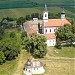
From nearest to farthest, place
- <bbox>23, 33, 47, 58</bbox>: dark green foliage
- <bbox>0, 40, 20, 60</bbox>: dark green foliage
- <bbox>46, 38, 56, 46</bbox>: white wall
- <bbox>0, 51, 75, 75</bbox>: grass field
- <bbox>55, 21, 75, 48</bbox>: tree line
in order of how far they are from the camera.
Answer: <bbox>0, 51, 75, 75</bbox>: grass field → <bbox>0, 40, 20, 60</bbox>: dark green foliage → <bbox>23, 33, 47, 58</bbox>: dark green foliage → <bbox>55, 21, 75, 48</bbox>: tree line → <bbox>46, 38, 56, 46</bbox>: white wall

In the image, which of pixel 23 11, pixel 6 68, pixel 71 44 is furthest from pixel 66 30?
pixel 23 11

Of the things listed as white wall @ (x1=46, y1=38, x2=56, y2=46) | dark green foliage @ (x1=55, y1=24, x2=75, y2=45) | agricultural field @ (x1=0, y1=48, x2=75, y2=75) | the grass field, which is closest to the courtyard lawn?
white wall @ (x1=46, y1=38, x2=56, y2=46)

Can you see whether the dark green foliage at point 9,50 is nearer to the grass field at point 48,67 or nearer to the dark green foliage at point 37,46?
the grass field at point 48,67

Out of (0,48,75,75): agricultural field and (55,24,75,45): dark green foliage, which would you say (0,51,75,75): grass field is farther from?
(55,24,75,45): dark green foliage

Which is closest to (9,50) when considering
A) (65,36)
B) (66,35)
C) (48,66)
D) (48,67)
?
(48,66)

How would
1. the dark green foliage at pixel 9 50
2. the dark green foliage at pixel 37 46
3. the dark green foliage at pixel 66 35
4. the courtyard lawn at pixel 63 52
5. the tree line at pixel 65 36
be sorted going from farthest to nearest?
the dark green foliage at pixel 66 35
the tree line at pixel 65 36
the courtyard lawn at pixel 63 52
the dark green foliage at pixel 37 46
the dark green foliage at pixel 9 50

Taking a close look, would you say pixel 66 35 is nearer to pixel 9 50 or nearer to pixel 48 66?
pixel 48 66

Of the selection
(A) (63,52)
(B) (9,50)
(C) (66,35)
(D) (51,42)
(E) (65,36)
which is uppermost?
(C) (66,35)

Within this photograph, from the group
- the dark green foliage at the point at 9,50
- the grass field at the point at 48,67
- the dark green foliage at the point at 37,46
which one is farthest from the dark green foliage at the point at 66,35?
the dark green foliage at the point at 9,50
